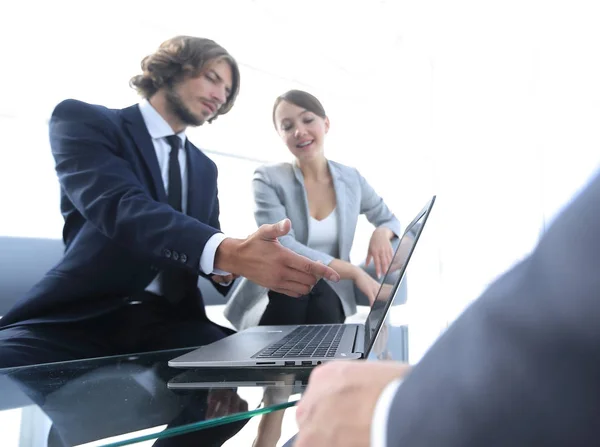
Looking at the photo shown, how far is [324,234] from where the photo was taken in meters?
1.76

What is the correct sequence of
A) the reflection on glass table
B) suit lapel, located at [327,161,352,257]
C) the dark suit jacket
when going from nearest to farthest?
Result: the reflection on glass table, the dark suit jacket, suit lapel, located at [327,161,352,257]

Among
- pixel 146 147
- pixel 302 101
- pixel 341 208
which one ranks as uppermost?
pixel 302 101

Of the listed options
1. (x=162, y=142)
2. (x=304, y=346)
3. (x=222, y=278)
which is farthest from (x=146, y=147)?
(x=304, y=346)

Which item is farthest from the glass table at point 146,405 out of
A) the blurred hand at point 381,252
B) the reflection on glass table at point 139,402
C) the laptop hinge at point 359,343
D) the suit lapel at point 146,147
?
the blurred hand at point 381,252

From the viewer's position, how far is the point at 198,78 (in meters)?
1.74

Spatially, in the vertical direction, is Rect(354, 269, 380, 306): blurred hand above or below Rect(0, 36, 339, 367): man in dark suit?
below

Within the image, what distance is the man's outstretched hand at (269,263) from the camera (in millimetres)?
890

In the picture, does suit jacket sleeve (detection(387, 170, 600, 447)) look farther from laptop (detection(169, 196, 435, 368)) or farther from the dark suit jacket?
the dark suit jacket

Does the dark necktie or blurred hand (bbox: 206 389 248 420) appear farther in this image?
the dark necktie

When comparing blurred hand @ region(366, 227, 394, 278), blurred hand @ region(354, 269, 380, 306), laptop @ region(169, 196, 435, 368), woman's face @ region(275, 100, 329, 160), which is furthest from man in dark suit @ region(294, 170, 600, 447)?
woman's face @ region(275, 100, 329, 160)

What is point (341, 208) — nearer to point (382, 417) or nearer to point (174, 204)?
point (174, 204)

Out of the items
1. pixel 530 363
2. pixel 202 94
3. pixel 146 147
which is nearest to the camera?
pixel 530 363

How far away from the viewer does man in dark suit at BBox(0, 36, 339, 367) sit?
0.95m

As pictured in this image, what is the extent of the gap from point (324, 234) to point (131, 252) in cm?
76
